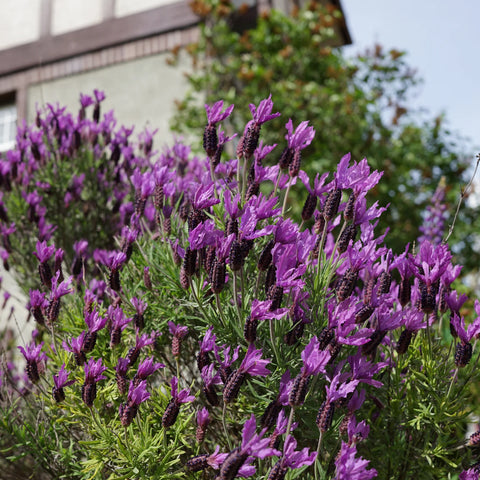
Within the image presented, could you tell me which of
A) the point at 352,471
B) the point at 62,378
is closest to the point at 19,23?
the point at 62,378

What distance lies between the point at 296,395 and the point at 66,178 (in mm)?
2541

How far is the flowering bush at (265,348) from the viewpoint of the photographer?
5.65ft

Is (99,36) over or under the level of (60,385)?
over

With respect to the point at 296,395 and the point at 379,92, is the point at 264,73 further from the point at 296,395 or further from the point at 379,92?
the point at 296,395

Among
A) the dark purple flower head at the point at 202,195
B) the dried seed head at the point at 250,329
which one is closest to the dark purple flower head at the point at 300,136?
the dark purple flower head at the point at 202,195

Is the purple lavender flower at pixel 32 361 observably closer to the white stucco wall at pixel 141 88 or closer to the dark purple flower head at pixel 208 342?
the dark purple flower head at pixel 208 342

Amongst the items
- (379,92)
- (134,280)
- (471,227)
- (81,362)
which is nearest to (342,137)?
(379,92)

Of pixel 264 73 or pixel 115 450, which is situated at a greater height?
pixel 264 73

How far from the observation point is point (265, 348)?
1950 mm

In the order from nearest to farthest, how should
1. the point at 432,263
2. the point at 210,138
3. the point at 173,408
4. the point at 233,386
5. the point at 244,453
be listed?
1. the point at 244,453
2. the point at 233,386
3. the point at 173,408
4. the point at 432,263
5. the point at 210,138

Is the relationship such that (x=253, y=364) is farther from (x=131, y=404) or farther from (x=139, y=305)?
(x=139, y=305)

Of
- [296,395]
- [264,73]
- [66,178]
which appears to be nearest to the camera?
[296,395]

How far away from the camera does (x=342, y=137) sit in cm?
707

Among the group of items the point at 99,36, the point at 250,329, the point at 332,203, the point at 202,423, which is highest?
the point at 99,36
